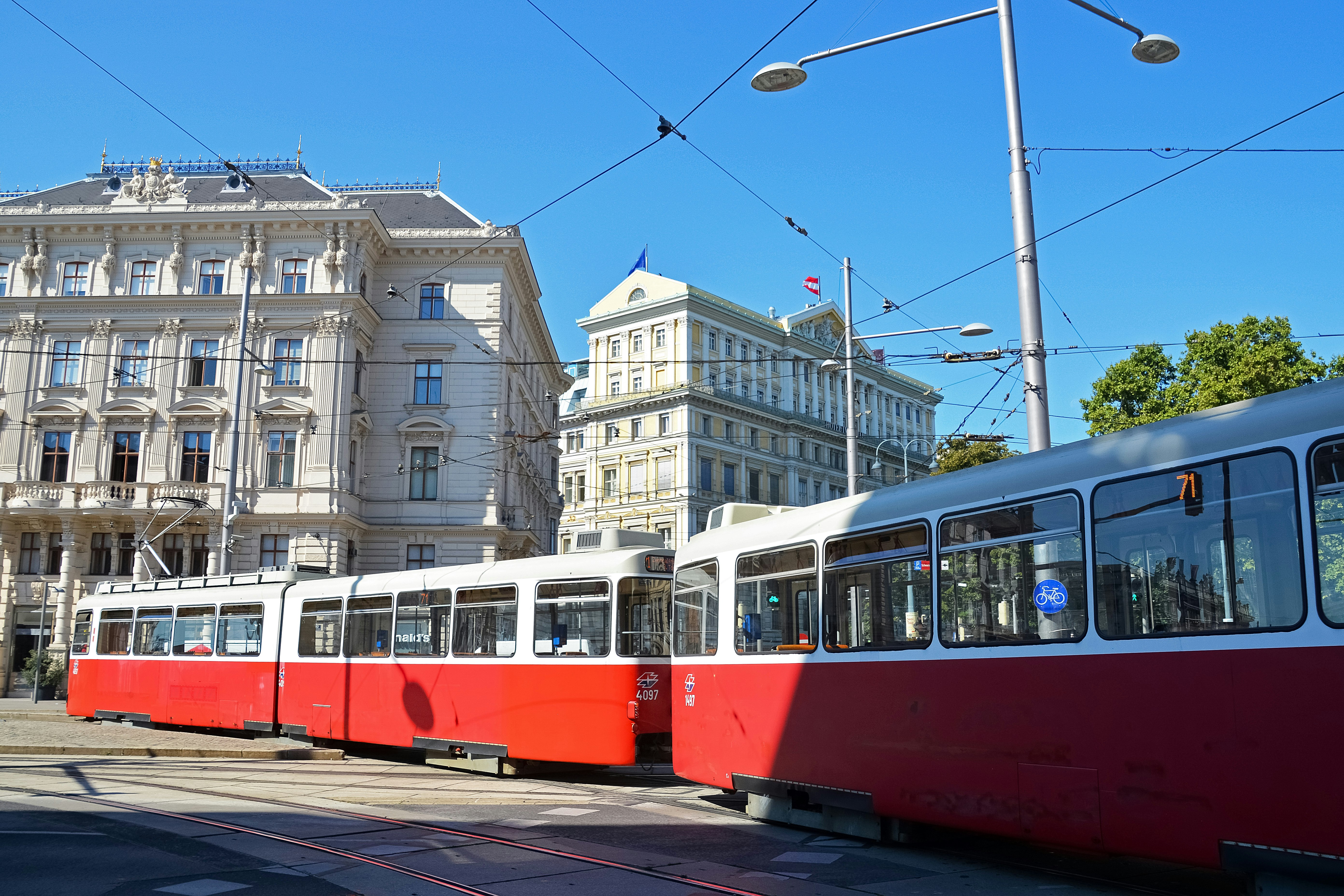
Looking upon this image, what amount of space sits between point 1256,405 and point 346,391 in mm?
36447

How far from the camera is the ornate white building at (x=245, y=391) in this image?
38594 mm

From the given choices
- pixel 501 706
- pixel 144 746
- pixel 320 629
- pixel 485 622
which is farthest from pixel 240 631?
pixel 501 706

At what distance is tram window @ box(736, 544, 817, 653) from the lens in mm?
9852

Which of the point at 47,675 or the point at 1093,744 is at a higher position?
the point at 1093,744

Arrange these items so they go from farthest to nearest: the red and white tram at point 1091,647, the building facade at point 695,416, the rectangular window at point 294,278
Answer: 1. the building facade at point 695,416
2. the rectangular window at point 294,278
3. the red and white tram at point 1091,647

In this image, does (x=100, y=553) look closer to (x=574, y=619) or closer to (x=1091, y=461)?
(x=574, y=619)

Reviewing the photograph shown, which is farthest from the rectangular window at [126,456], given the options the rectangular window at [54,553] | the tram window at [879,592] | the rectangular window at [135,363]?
the tram window at [879,592]

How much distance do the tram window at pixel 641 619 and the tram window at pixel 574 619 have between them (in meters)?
0.15

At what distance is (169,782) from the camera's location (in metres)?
13.7

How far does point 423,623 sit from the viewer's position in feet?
53.3

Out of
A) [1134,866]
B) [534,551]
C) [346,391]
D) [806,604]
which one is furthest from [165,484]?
[1134,866]

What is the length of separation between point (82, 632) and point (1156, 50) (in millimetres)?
24659

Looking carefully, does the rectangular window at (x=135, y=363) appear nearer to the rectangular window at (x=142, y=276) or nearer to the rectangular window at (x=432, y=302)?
the rectangular window at (x=142, y=276)

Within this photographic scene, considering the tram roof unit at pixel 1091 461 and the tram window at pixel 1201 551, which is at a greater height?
the tram roof unit at pixel 1091 461
